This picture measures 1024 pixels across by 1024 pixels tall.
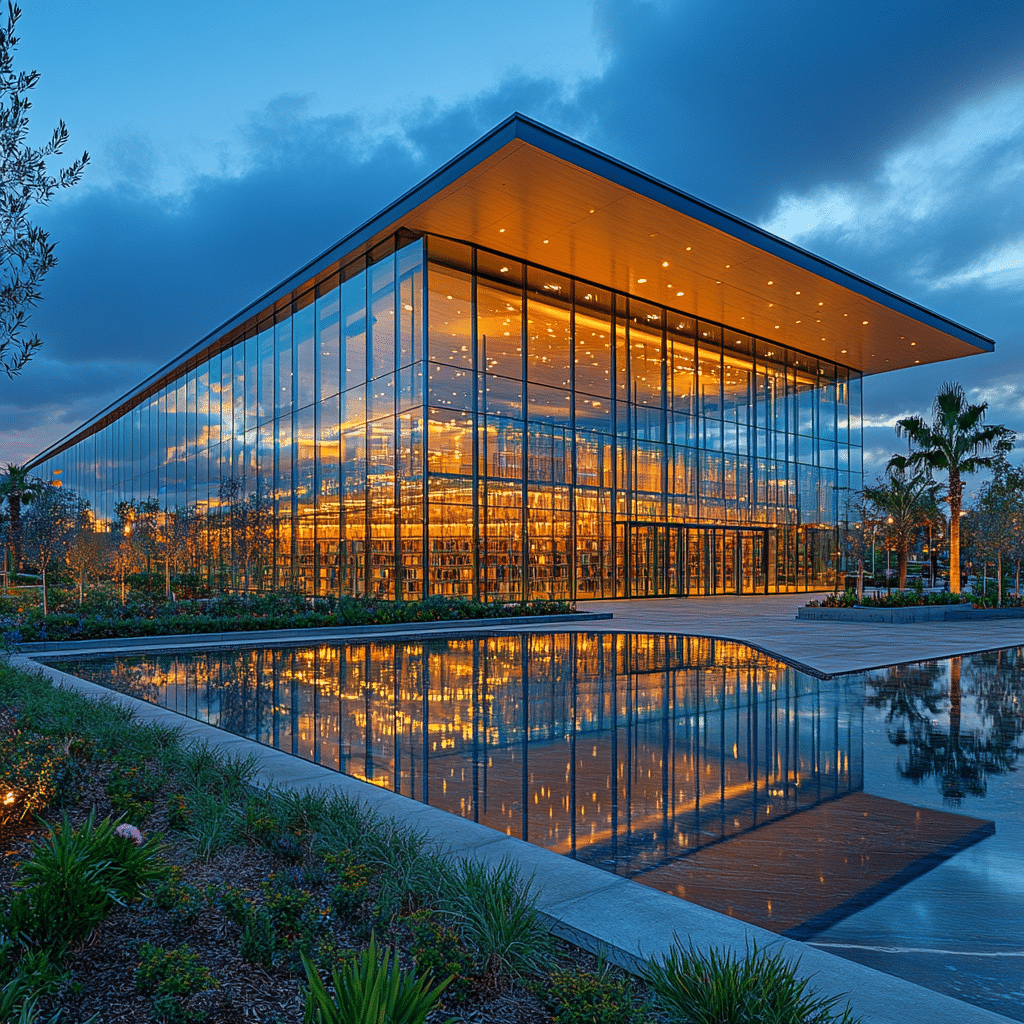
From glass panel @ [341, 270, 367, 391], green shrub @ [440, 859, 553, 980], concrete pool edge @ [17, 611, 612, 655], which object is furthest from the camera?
glass panel @ [341, 270, 367, 391]

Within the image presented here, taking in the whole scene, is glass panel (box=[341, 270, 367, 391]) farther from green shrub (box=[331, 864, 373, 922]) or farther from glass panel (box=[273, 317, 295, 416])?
green shrub (box=[331, 864, 373, 922])

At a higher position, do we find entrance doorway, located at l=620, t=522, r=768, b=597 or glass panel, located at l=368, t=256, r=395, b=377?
glass panel, located at l=368, t=256, r=395, b=377

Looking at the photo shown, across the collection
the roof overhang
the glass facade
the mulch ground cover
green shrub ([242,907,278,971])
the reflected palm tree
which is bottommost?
the reflected palm tree

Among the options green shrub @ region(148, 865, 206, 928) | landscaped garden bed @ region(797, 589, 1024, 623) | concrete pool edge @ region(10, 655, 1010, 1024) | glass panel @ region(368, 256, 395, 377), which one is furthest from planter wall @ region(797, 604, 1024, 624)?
green shrub @ region(148, 865, 206, 928)

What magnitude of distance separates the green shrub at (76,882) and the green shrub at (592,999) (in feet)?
7.18

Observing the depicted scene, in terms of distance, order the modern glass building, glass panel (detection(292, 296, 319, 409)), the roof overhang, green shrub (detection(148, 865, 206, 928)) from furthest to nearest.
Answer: glass panel (detection(292, 296, 319, 409)) < the modern glass building < the roof overhang < green shrub (detection(148, 865, 206, 928))

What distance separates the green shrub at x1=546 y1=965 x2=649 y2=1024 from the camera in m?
2.90

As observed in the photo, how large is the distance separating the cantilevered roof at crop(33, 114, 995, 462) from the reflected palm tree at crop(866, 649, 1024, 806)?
16367 mm

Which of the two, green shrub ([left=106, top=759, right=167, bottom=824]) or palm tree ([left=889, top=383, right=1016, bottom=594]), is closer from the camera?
green shrub ([left=106, top=759, right=167, bottom=824])

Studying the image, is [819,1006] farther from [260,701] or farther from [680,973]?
[260,701]

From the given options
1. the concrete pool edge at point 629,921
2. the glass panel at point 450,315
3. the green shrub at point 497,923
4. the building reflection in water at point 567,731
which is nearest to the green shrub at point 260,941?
the green shrub at point 497,923

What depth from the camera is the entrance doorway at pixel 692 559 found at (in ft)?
117

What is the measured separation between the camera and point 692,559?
3866cm

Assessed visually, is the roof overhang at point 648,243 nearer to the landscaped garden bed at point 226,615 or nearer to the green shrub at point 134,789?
the landscaped garden bed at point 226,615
